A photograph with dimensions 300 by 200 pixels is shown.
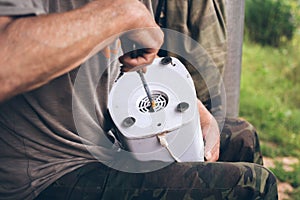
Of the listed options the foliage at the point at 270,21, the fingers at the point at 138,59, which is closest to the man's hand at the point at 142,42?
the fingers at the point at 138,59

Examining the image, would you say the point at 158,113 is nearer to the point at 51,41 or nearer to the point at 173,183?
the point at 173,183

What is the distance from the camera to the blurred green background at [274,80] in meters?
4.28

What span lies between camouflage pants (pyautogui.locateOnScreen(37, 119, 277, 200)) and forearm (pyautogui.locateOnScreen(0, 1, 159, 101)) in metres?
0.48

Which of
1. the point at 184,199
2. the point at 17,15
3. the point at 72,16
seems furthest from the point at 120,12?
the point at 184,199

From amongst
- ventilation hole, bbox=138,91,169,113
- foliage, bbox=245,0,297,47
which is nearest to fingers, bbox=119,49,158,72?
ventilation hole, bbox=138,91,169,113

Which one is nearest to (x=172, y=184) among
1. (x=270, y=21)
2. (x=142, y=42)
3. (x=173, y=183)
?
(x=173, y=183)

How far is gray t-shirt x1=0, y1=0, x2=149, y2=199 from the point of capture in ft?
6.55

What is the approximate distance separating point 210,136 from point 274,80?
3.29m

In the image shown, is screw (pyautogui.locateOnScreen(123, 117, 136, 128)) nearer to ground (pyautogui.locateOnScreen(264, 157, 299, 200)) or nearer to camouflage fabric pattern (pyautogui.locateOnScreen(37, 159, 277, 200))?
camouflage fabric pattern (pyautogui.locateOnScreen(37, 159, 277, 200))

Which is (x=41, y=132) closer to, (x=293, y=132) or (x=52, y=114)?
(x=52, y=114)

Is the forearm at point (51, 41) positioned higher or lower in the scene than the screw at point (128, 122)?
higher

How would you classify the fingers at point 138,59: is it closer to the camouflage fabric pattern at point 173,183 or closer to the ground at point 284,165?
the camouflage fabric pattern at point 173,183

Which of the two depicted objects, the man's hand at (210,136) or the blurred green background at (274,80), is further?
the blurred green background at (274,80)

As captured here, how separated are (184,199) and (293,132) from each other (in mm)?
2667
